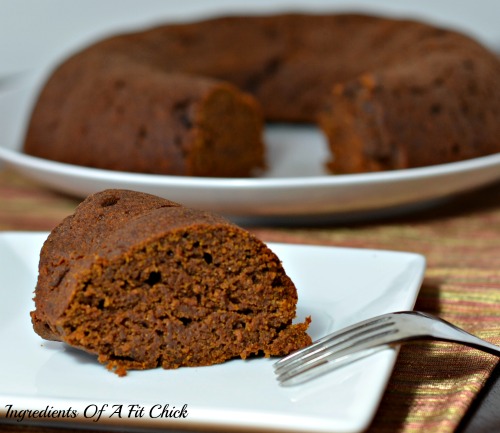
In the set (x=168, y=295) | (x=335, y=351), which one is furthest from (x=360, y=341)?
(x=168, y=295)

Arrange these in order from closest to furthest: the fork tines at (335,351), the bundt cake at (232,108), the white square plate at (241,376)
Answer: the white square plate at (241,376) → the fork tines at (335,351) → the bundt cake at (232,108)

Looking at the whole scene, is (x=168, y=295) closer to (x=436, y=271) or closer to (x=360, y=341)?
(x=360, y=341)

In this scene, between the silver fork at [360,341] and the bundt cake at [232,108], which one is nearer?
the silver fork at [360,341]

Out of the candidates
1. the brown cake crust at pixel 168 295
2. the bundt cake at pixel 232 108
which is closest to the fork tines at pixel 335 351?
the brown cake crust at pixel 168 295

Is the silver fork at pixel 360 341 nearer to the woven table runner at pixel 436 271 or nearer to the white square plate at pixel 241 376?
the white square plate at pixel 241 376

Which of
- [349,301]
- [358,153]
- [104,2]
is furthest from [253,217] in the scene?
[104,2]
